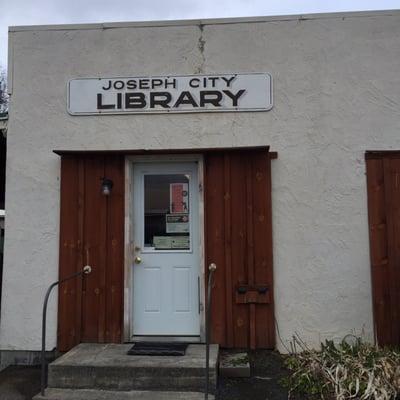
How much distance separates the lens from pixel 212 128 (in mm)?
5840

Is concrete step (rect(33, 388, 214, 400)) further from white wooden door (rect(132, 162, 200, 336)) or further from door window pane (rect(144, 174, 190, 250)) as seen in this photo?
door window pane (rect(144, 174, 190, 250))

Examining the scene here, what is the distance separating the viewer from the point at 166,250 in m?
5.87

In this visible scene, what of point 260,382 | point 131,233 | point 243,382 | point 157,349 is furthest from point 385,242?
point 131,233

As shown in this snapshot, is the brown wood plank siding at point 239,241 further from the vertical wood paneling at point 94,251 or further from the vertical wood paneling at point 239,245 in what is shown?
the vertical wood paneling at point 94,251

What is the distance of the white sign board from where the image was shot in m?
5.84

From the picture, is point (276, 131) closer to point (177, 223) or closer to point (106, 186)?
point (177, 223)

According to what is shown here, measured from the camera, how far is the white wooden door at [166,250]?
5.80 meters

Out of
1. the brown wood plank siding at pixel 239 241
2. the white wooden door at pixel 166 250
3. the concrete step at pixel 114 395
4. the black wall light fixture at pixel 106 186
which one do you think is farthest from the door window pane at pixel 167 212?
the concrete step at pixel 114 395

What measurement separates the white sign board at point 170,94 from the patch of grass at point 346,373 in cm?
293

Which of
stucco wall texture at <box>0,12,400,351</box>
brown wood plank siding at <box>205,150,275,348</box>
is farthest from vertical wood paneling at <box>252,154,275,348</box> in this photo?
stucco wall texture at <box>0,12,400,351</box>

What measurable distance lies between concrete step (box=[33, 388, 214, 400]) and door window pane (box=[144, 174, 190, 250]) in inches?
71.1

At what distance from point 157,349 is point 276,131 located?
2.89 metres

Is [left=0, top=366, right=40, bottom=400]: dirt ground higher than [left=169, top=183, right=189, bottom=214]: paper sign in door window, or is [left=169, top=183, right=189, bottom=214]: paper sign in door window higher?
[left=169, top=183, right=189, bottom=214]: paper sign in door window

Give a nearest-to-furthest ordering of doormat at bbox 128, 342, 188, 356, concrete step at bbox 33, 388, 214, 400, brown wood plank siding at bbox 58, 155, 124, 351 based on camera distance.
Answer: concrete step at bbox 33, 388, 214, 400, doormat at bbox 128, 342, 188, 356, brown wood plank siding at bbox 58, 155, 124, 351
